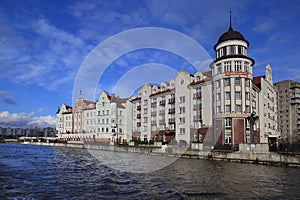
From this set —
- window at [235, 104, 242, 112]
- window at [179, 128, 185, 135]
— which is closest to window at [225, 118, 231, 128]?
window at [235, 104, 242, 112]

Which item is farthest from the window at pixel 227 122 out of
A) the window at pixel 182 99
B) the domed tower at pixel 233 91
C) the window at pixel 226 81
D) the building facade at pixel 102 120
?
the building facade at pixel 102 120

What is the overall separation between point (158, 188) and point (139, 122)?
68021mm

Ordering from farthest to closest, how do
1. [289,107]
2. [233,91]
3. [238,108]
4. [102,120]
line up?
1. [289,107]
2. [102,120]
3. [233,91]
4. [238,108]

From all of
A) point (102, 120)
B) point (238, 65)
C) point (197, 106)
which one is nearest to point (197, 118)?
point (197, 106)

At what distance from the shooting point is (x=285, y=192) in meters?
20.7

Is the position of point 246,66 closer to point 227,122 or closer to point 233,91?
point 233,91

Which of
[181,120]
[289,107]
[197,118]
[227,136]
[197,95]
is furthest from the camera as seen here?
[289,107]

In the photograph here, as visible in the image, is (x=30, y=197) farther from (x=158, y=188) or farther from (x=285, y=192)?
(x=285, y=192)

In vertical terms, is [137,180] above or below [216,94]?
below

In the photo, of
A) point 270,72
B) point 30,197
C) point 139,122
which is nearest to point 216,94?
point 270,72

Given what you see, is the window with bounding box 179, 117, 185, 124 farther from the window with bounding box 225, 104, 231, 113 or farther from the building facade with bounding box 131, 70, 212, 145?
the window with bounding box 225, 104, 231, 113

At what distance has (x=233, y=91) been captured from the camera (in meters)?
56.4

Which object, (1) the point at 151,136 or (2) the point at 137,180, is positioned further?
(1) the point at 151,136

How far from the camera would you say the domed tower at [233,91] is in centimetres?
5519
